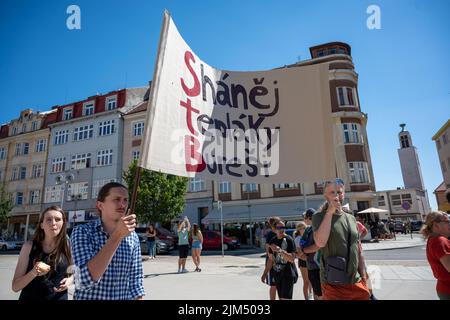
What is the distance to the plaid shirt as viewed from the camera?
2.08 m

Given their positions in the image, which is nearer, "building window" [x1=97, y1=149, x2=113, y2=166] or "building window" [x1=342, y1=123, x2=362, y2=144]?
"building window" [x1=342, y1=123, x2=362, y2=144]

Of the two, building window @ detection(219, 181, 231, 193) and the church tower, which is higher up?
the church tower

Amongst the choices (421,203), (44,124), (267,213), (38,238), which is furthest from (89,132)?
(421,203)

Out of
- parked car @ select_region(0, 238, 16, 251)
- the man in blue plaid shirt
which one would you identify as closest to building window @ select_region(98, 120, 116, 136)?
parked car @ select_region(0, 238, 16, 251)

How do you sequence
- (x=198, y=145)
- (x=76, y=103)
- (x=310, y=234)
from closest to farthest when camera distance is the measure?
(x=198, y=145), (x=310, y=234), (x=76, y=103)

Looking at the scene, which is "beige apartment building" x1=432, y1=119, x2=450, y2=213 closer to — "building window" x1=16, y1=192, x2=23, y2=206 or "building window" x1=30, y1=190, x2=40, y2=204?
"building window" x1=30, y1=190, x2=40, y2=204

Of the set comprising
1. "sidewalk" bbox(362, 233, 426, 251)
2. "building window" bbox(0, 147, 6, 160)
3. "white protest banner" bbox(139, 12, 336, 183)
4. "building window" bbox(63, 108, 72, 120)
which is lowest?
"sidewalk" bbox(362, 233, 426, 251)

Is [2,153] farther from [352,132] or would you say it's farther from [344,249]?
[344,249]

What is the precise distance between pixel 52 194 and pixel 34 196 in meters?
3.58

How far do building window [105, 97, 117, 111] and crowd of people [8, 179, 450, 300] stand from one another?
35.8 m

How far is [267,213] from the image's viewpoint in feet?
91.0

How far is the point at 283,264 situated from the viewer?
16.5 feet

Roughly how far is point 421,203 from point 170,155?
306 feet

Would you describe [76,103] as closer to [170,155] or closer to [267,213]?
[267,213]
